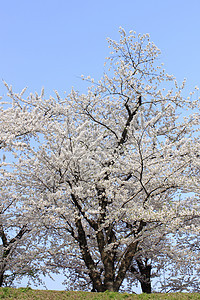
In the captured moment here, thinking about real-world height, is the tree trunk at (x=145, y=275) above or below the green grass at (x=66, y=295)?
above

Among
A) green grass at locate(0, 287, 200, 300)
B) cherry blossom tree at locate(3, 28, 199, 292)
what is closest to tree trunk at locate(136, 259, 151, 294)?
cherry blossom tree at locate(3, 28, 199, 292)

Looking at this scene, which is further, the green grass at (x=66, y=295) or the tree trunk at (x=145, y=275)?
the tree trunk at (x=145, y=275)

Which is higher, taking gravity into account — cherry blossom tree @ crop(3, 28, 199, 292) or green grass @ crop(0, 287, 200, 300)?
cherry blossom tree @ crop(3, 28, 199, 292)

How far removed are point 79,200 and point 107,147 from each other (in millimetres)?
3141

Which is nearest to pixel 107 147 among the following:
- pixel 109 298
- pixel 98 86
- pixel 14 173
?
pixel 98 86

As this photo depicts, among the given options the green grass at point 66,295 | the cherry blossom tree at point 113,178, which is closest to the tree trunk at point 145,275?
the cherry blossom tree at point 113,178

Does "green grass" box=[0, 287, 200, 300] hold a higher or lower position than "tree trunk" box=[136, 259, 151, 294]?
lower

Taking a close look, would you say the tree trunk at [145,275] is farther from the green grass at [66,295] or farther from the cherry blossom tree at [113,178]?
the green grass at [66,295]

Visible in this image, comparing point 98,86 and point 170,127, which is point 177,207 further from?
point 98,86

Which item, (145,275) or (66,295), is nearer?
(66,295)

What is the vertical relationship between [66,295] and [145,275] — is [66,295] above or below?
below

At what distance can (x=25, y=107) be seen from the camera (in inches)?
583

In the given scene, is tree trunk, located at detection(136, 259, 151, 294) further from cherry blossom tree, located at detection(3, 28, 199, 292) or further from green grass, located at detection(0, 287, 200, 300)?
green grass, located at detection(0, 287, 200, 300)

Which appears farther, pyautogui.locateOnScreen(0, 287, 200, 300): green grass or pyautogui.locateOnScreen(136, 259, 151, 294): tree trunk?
pyautogui.locateOnScreen(136, 259, 151, 294): tree trunk
